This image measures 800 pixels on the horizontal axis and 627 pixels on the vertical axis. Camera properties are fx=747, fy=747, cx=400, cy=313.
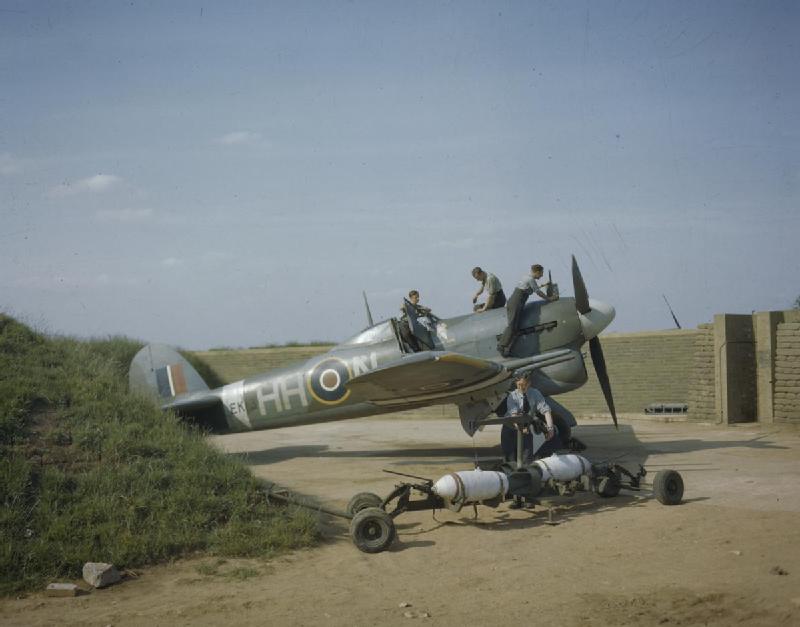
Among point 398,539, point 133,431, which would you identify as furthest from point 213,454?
point 398,539

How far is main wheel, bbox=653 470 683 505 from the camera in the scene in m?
8.35

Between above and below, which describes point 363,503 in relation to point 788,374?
below

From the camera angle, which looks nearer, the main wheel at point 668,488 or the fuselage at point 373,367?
the main wheel at point 668,488

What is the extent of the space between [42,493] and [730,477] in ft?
27.3

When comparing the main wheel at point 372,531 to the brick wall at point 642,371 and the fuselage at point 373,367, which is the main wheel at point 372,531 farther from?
the brick wall at point 642,371

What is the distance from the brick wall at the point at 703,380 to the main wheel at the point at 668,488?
372 inches

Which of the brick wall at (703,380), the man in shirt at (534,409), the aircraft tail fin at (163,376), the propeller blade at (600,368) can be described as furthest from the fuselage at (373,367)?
the brick wall at (703,380)

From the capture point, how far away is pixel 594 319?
40.4 ft

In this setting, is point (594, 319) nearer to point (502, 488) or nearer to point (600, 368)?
point (600, 368)

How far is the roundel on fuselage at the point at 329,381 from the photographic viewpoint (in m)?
13.2

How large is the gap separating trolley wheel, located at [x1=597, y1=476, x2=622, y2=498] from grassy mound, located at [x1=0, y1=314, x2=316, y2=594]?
3414 millimetres

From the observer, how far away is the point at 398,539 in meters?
7.61

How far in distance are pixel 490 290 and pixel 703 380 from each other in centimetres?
705

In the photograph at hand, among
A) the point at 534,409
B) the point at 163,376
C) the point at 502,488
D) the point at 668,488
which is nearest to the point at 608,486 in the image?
the point at 668,488
